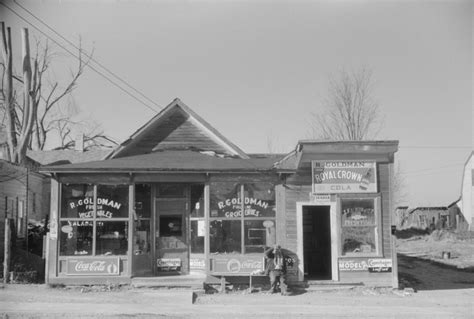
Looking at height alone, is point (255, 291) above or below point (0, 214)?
below

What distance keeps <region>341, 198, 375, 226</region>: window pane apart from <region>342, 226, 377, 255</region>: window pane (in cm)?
18

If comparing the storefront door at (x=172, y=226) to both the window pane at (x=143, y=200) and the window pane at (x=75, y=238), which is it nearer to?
the window pane at (x=143, y=200)

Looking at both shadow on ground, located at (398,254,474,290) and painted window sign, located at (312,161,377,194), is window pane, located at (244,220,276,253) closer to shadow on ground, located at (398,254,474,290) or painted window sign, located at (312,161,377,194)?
painted window sign, located at (312,161,377,194)

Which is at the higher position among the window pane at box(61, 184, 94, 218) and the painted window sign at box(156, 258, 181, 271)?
the window pane at box(61, 184, 94, 218)

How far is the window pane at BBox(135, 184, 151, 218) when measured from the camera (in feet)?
54.6

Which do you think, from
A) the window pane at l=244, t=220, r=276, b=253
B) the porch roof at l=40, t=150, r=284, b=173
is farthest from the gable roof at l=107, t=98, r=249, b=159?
the window pane at l=244, t=220, r=276, b=253

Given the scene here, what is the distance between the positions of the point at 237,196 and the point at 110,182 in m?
3.80

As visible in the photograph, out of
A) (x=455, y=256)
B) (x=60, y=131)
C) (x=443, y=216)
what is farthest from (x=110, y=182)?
(x=443, y=216)

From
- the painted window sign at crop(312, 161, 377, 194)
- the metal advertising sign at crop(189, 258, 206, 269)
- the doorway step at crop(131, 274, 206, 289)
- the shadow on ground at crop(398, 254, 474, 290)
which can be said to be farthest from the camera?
the shadow on ground at crop(398, 254, 474, 290)

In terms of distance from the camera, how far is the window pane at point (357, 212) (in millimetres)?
16094

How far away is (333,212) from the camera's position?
16.1 meters

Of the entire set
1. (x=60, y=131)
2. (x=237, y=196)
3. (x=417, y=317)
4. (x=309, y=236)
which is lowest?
(x=417, y=317)

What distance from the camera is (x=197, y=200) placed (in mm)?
17188

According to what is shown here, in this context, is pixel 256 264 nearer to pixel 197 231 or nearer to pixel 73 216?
pixel 197 231
